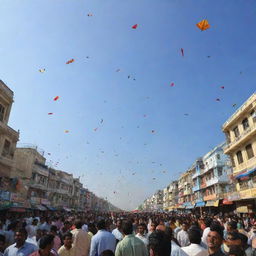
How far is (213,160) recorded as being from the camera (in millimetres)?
34406

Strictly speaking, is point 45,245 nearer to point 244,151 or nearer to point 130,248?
point 130,248

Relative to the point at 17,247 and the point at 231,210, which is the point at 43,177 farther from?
the point at 17,247

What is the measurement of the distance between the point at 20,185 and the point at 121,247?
79.2 ft

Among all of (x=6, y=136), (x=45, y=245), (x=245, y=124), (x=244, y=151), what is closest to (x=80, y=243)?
(x=45, y=245)

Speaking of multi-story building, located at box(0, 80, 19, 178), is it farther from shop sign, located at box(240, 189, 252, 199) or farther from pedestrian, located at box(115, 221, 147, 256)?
shop sign, located at box(240, 189, 252, 199)

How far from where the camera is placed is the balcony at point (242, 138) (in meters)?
20.2

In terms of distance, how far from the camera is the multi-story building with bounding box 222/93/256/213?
20.5 meters

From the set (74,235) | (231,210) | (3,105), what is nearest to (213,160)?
(231,210)

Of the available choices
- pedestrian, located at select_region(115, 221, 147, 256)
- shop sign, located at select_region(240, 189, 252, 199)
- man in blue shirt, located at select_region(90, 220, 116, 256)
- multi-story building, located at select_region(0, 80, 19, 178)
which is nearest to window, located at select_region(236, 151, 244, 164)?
shop sign, located at select_region(240, 189, 252, 199)

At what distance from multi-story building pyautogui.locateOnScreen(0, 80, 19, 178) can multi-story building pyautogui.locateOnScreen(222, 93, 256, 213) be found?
882 inches

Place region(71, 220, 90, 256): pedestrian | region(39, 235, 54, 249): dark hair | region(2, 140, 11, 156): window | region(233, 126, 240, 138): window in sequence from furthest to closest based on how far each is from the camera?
region(233, 126, 240, 138): window < region(2, 140, 11, 156): window < region(71, 220, 90, 256): pedestrian < region(39, 235, 54, 249): dark hair

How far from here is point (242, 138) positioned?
2173 centimetres

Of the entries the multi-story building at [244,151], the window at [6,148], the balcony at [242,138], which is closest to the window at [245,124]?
the multi-story building at [244,151]

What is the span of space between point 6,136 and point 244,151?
23.6 m
